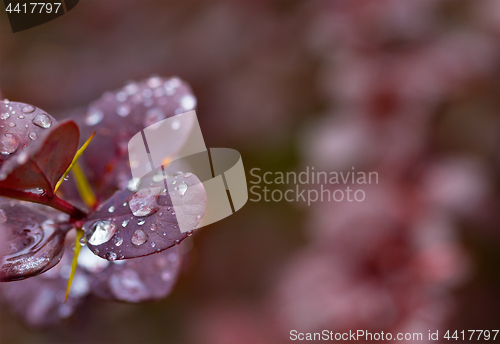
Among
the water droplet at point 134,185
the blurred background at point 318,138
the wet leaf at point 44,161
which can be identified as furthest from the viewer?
the blurred background at point 318,138

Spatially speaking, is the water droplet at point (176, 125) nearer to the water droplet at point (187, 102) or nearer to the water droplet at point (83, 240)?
the water droplet at point (187, 102)

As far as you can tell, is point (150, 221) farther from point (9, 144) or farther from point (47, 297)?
point (47, 297)

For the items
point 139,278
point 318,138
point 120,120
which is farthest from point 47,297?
point 318,138

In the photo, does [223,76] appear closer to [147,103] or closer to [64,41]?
[64,41]

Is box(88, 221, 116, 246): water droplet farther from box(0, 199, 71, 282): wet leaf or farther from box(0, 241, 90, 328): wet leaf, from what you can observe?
box(0, 241, 90, 328): wet leaf

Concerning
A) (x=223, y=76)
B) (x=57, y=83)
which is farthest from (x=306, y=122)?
(x=57, y=83)

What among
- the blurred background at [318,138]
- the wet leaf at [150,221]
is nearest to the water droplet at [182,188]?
the wet leaf at [150,221]

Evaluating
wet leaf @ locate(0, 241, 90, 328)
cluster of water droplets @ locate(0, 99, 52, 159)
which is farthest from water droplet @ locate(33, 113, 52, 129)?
wet leaf @ locate(0, 241, 90, 328)
